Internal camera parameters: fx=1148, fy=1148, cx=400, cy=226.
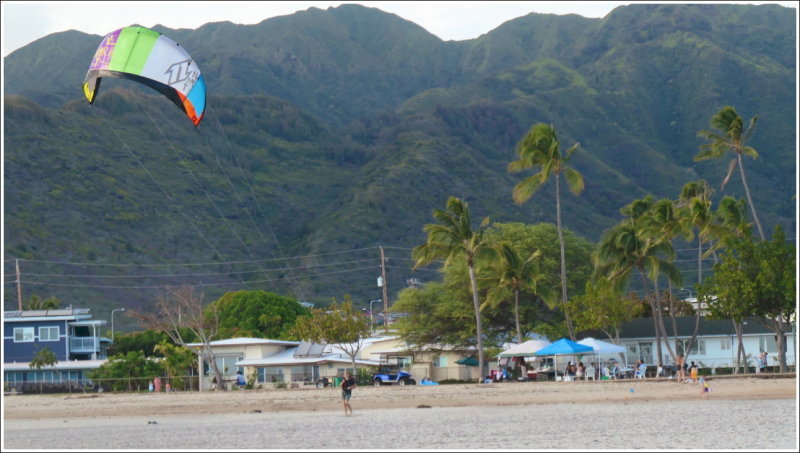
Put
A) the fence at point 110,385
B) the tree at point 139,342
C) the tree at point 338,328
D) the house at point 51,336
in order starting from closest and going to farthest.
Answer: the fence at point 110,385
the tree at point 338,328
the house at point 51,336
the tree at point 139,342

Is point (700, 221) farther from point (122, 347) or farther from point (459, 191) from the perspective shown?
point (459, 191)

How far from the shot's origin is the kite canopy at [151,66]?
101 ft

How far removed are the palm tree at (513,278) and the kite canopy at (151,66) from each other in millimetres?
20020

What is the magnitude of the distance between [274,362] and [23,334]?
2409cm

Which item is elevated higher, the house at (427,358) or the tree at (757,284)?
the tree at (757,284)

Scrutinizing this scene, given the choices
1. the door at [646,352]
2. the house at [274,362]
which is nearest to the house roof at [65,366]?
the house at [274,362]

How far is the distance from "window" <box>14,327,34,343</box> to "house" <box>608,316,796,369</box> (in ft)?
118

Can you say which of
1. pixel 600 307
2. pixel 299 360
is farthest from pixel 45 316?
pixel 600 307

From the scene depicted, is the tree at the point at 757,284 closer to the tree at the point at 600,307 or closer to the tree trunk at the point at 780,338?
the tree trunk at the point at 780,338

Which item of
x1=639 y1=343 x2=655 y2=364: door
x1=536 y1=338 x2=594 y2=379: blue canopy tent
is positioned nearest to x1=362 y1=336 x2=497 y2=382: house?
x1=639 y1=343 x2=655 y2=364: door

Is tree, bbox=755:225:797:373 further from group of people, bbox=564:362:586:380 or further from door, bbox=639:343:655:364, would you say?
door, bbox=639:343:655:364

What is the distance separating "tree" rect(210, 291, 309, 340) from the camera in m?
74.6

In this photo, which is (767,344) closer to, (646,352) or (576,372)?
(646,352)

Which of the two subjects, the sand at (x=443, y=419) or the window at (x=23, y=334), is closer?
the sand at (x=443, y=419)
